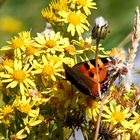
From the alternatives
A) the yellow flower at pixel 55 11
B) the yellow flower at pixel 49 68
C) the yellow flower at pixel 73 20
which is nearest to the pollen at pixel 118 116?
the yellow flower at pixel 49 68

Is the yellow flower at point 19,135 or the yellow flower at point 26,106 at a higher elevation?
the yellow flower at point 26,106

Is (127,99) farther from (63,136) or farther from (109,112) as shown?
(63,136)

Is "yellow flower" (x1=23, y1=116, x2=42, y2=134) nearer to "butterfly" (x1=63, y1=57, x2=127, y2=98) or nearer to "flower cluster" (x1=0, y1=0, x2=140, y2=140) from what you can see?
"flower cluster" (x1=0, y1=0, x2=140, y2=140)

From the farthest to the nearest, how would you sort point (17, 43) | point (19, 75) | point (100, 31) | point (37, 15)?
point (37, 15) → point (17, 43) → point (19, 75) → point (100, 31)

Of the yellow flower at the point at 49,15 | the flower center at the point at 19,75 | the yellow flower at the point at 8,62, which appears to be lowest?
the flower center at the point at 19,75

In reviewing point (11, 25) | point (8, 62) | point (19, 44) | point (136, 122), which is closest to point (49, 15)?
point (19, 44)

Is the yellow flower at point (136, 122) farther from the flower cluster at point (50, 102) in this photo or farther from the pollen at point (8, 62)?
the pollen at point (8, 62)

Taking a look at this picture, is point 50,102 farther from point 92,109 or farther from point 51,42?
point 51,42

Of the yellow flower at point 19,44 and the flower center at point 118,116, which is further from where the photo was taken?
the yellow flower at point 19,44

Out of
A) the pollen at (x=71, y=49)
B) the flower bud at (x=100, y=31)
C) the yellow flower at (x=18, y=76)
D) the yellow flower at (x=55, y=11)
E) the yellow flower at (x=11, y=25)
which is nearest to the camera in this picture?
the flower bud at (x=100, y=31)
